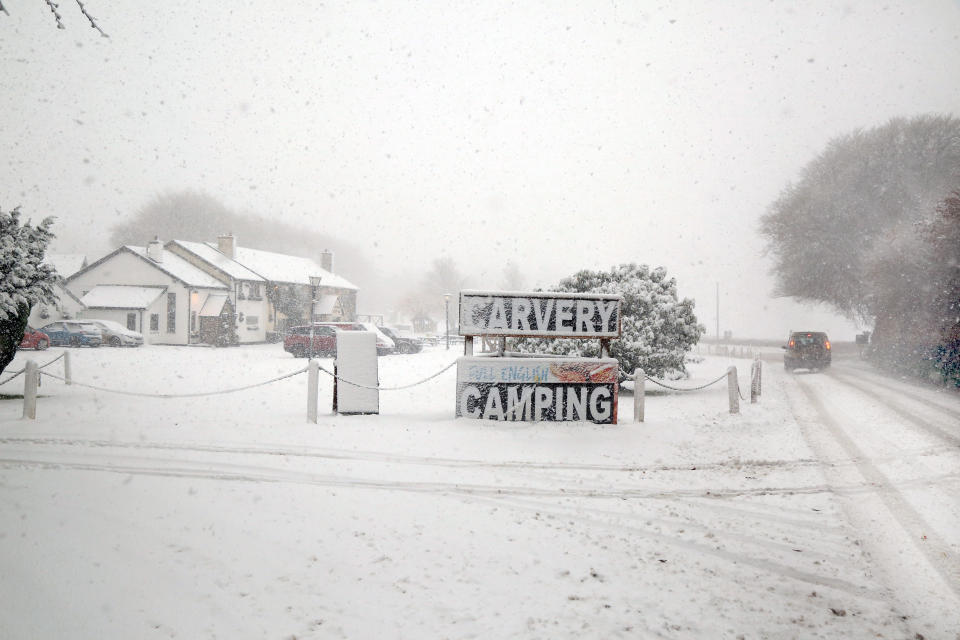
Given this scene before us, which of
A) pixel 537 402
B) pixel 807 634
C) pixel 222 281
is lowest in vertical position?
pixel 807 634

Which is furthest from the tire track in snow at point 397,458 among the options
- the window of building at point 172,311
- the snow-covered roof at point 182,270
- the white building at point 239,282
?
the white building at point 239,282

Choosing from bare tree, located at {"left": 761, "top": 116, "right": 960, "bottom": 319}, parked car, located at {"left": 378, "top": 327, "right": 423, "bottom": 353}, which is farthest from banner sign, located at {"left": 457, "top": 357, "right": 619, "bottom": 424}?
bare tree, located at {"left": 761, "top": 116, "right": 960, "bottom": 319}

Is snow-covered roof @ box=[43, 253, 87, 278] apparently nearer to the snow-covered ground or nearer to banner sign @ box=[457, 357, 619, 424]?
the snow-covered ground

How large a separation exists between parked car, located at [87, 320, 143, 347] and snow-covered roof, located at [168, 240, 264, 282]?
8.83 metres

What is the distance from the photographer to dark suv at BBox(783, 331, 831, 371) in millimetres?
24406

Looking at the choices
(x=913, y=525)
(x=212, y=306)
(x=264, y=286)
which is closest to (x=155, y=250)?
(x=212, y=306)

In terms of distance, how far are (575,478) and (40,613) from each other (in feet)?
17.6

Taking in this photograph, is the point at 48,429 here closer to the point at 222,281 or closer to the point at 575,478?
the point at 575,478

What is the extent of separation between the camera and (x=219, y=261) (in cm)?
4250

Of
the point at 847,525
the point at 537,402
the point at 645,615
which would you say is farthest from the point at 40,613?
the point at 537,402

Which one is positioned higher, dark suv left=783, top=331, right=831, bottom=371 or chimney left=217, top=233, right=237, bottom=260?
chimney left=217, top=233, right=237, bottom=260

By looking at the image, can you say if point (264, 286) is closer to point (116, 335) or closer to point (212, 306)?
point (212, 306)

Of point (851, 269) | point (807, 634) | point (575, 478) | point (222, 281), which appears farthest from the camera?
point (222, 281)

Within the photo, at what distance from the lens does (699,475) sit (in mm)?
7371
